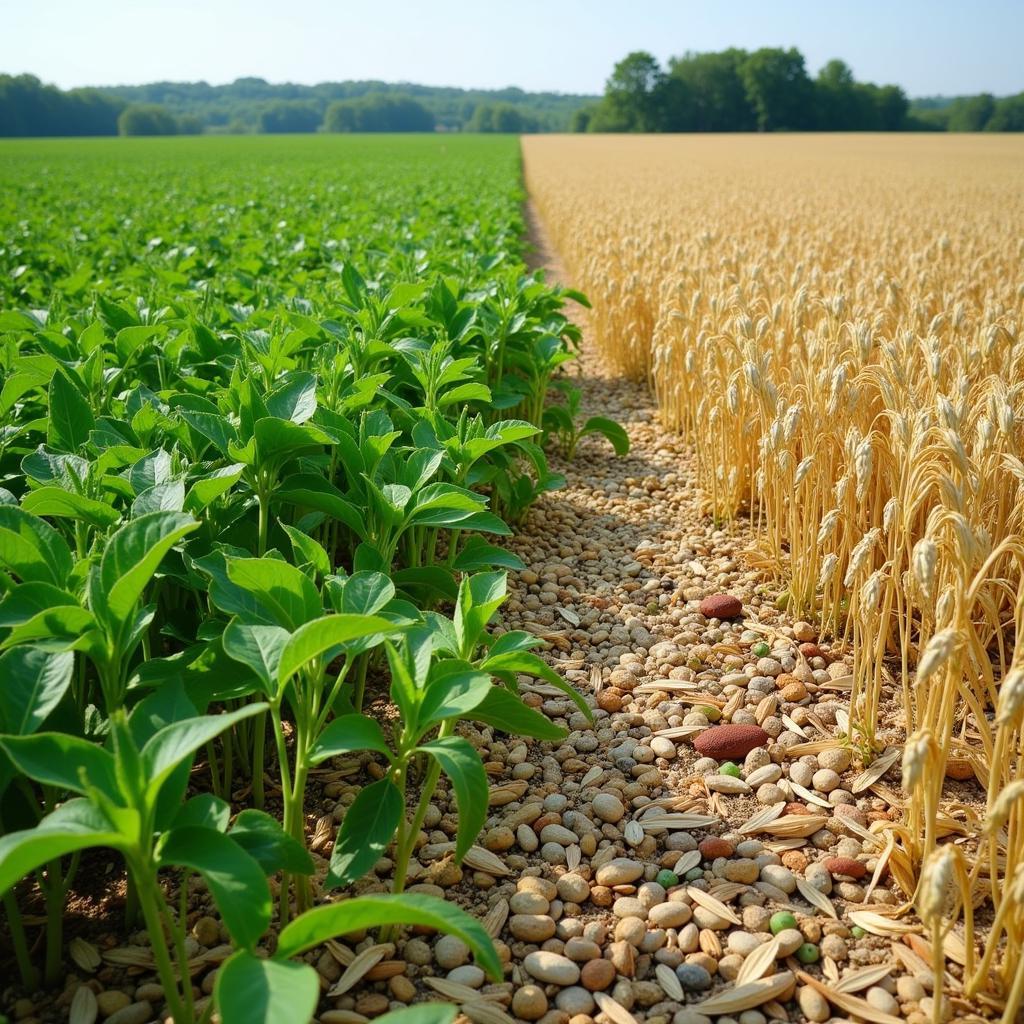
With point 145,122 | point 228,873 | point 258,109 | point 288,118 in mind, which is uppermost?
point 258,109

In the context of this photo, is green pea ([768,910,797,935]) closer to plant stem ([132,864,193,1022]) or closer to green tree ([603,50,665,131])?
plant stem ([132,864,193,1022])

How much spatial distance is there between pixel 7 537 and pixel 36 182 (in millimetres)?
23150

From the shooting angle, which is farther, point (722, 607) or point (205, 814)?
point (722, 607)

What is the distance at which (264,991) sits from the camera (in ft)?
3.43

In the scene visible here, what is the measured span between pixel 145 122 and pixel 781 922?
3798 inches

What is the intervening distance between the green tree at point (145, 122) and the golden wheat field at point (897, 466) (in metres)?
88.8

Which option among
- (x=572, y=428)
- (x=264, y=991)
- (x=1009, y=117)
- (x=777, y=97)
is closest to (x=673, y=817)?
(x=264, y=991)

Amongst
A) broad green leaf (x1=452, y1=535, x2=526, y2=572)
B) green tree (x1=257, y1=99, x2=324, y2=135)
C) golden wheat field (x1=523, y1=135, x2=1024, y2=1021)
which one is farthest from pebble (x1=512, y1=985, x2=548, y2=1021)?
green tree (x1=257, y1=99, x2=324, y2=135)

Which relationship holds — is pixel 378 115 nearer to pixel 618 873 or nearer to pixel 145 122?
pixel 145 122

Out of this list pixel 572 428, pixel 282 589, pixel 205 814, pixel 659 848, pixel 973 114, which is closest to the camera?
pixel 205 814

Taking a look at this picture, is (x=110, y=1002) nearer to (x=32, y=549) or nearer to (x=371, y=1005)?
(x=371, y=1005)

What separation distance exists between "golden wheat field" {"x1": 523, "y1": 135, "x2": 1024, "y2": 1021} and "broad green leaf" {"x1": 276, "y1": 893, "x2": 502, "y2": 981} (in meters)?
0.73

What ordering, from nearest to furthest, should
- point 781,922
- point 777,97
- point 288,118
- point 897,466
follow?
point 781,922 < point 897,466 < point 777,97 < point 288,118

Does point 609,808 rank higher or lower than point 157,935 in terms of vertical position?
lower
